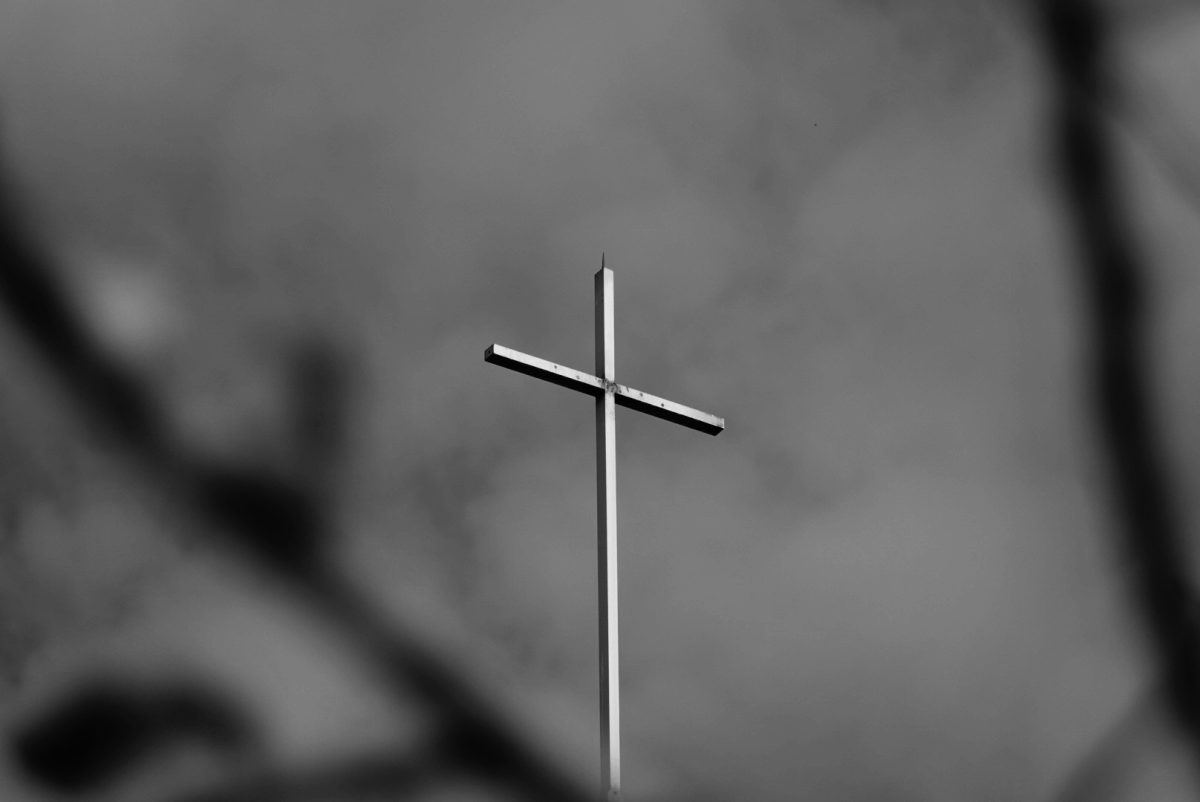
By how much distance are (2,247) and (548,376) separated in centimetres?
1037

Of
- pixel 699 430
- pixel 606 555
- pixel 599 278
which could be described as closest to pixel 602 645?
pixel 606 555

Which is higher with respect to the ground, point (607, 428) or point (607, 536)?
point (607, 428)

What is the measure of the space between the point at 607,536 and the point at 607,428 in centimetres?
100

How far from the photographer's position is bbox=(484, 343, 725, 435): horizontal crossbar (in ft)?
39.6

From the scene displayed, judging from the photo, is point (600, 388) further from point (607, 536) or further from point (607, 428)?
point (607, 536)

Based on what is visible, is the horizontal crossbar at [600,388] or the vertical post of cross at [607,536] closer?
the vertical post of cross at [607,536]

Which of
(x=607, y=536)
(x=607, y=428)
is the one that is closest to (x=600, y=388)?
(x=607, y=428)

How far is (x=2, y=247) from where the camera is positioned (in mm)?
1937

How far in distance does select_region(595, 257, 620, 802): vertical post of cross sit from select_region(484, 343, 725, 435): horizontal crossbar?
0.38 feet

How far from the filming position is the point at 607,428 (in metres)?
12.5

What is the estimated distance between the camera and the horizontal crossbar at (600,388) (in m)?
12.1

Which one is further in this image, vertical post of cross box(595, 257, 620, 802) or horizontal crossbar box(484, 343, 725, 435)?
horizontal crossbar box(484, 343, 725, 435)

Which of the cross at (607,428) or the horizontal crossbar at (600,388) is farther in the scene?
the horizontal crossbar at (600,388)

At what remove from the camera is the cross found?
11055 millimetres
